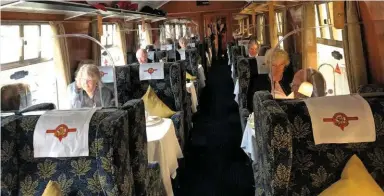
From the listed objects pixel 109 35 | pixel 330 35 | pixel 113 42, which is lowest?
pixel 330 35

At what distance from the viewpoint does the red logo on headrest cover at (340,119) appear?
1.54 metres

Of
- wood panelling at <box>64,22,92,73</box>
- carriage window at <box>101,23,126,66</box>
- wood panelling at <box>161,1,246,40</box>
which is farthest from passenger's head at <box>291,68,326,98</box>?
wood panelling at <box>161,1,246,40</box>

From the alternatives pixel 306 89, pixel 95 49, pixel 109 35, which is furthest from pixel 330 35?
pixel 109 35

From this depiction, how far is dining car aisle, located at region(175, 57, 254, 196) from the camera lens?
320 centimetres

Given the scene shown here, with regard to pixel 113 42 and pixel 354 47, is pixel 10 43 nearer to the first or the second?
pixel 354 47

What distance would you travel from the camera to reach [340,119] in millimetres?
1548

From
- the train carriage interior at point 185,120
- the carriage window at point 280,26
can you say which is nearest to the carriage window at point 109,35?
the train carriage interior at point 185,120

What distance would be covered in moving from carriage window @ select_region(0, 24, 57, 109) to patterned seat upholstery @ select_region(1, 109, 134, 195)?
1588mm

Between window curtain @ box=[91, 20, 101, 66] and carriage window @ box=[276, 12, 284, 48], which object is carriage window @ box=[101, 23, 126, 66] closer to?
window curtain @ box=[91, 20, 101, 66]

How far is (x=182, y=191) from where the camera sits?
3.17 metres

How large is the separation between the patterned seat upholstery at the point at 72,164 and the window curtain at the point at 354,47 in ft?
6.19

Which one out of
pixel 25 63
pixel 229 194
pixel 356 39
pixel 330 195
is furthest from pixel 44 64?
pixel 330 195

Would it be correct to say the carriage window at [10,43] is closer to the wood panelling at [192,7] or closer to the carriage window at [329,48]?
the carriage window at [329,48]

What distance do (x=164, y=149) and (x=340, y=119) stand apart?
4.88ft
